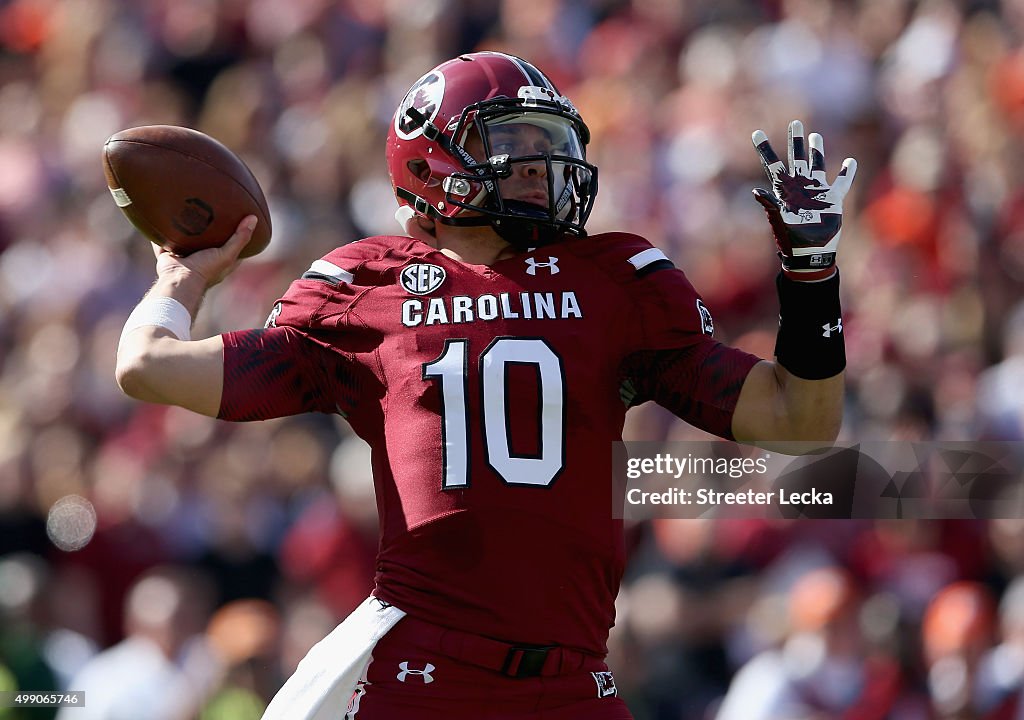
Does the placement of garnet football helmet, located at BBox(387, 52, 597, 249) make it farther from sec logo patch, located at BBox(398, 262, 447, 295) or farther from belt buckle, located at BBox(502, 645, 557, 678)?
belt buckle, located at BBox(502, 645, 557, 678)

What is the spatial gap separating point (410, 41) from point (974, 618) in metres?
4.37

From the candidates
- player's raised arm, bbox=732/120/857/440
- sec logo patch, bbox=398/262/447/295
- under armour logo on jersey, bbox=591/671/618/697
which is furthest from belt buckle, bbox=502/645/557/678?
sec logo patch, bbox=398/262/447/295

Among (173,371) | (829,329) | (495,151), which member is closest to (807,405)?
(829,329)

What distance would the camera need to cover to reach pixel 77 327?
295 inches

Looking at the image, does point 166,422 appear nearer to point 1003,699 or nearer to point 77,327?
point 77,327

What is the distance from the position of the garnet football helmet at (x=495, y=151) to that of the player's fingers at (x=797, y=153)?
0.46 meters

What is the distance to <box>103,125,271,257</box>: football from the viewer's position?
3.24 m

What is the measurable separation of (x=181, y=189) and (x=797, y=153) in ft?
4.44

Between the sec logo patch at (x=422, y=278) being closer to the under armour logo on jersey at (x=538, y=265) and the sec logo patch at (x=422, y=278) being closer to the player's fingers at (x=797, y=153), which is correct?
the under armour logo on jersey at (x=538, y=265)

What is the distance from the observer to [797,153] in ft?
9.02

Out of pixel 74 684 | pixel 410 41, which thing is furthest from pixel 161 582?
pixel 410 41

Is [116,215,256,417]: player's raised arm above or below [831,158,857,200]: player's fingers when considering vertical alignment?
below

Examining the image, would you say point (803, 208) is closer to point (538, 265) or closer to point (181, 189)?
point (538, 265)

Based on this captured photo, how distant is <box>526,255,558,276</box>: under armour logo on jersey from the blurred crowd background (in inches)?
103
